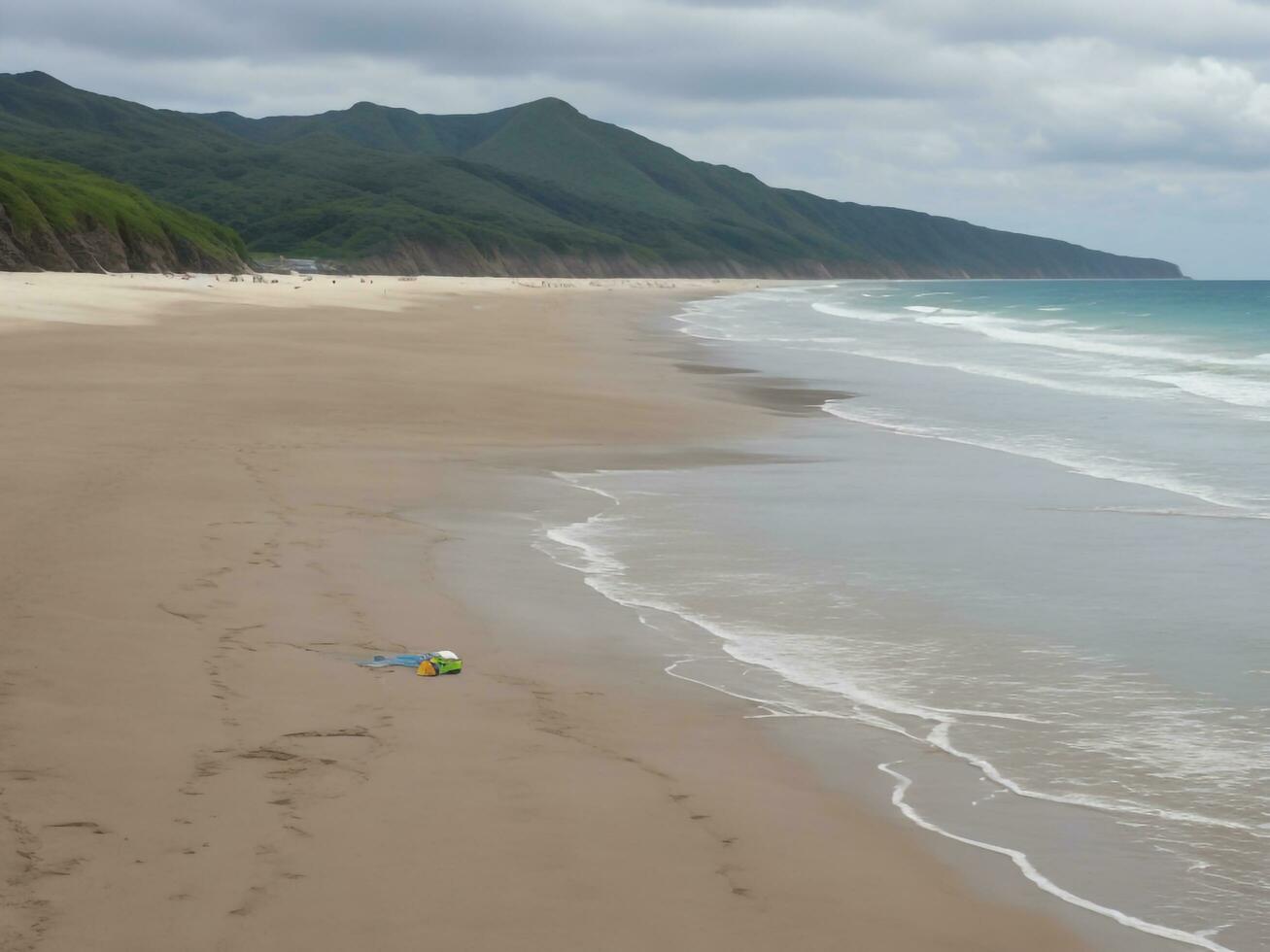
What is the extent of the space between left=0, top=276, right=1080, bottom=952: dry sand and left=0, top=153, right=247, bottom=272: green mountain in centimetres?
6737

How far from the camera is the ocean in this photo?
19.1 feet

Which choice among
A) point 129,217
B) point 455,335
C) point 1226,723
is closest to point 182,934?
point 1226,723

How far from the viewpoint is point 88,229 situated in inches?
3314

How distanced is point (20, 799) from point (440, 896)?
5.64 feet

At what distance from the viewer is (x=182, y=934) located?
4379 mm

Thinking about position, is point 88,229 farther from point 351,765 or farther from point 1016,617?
point 351,765

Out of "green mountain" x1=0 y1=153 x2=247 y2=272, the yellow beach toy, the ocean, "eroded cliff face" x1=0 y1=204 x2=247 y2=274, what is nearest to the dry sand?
the yellow beach toy

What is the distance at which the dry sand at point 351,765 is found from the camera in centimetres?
468

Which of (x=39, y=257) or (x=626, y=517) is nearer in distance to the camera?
(x=626, y=517)

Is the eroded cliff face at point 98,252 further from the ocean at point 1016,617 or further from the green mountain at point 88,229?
the ocean at point 1016,617

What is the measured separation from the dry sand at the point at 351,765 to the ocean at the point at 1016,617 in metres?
0.58

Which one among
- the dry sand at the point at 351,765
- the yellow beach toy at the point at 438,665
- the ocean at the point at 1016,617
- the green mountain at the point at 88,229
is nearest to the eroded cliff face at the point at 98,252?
the green mountain at the point at 88,229

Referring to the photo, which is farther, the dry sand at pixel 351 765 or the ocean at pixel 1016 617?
the ocean at pixel 1016 617

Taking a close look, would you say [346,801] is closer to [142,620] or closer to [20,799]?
[20,799]
